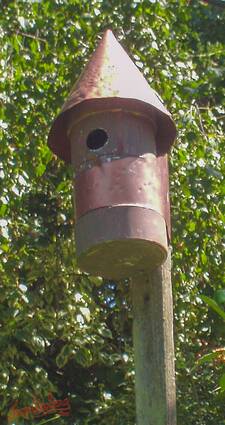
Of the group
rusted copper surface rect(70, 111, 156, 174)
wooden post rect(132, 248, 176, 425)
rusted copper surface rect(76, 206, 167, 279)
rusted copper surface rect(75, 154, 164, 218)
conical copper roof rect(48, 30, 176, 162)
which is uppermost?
conical copper roof rect(48, 30, 176, 162)

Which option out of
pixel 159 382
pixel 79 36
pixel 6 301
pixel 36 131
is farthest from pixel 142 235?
pixel 79 36

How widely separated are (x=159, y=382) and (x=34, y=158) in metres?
1.83

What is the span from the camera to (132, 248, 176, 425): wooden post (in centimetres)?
316

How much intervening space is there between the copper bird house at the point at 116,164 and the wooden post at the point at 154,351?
9 centimetres

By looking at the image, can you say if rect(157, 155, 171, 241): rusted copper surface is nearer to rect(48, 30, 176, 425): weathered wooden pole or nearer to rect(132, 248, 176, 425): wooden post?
rect(48, 30, 176, 425): weathered wooden pole

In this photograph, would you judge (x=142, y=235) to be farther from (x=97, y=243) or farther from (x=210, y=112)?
(x=210, y=112)

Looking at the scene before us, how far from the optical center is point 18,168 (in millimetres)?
4652

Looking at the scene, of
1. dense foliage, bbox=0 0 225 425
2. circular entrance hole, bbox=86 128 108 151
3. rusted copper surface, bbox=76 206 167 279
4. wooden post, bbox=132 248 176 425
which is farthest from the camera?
dense foliage, bbox=0 0 225 425

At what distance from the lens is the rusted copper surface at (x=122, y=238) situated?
3.27 meters

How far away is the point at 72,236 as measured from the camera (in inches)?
194

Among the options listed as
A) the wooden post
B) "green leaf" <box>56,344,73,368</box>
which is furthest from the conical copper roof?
"green leaf" <box>56,344,73,368</box>

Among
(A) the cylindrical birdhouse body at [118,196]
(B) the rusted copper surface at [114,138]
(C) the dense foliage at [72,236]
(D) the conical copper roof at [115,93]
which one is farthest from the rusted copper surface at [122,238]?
(C) the dense foliage at [72,236]

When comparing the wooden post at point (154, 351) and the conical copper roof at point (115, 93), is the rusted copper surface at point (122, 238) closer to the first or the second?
the wooden post at point (154, 351)

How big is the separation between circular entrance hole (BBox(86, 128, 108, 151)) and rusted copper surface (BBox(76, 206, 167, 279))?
0.30m
